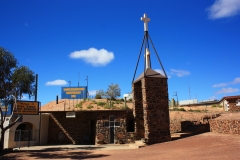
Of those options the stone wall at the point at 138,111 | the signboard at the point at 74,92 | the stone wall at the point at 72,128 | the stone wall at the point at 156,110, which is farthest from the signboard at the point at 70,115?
the signboard at the point at 74,92

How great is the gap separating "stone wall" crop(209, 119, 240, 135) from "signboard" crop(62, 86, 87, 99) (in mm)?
27077

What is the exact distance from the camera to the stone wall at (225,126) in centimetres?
1513

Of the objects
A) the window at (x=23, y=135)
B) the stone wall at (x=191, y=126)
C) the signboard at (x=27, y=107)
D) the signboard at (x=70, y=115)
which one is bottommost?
the window at (x=23, y=135)

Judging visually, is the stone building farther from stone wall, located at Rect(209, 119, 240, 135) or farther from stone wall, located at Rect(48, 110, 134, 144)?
stone wall, located at Rect(209, 119, 240, 135)


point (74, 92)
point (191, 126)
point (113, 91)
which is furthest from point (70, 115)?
point (113, 91)

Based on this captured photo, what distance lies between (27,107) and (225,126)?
59.0 feet

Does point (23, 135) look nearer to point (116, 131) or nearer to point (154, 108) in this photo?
point (116, 131)

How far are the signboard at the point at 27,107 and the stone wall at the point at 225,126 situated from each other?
16689 millimetres

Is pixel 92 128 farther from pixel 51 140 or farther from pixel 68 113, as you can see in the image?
pixel 51 140

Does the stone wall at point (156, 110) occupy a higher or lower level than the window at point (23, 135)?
higher

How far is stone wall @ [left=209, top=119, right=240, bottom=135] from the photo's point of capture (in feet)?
49.6

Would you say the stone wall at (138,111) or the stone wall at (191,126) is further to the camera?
the stone wall at (138,111)

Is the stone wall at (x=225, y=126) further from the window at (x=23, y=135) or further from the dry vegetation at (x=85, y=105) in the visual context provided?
the dry vegetation at (x=85, y=105)

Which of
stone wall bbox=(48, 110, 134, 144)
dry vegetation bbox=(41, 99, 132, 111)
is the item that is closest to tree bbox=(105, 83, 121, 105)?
dry vegetation bbox=(41, 99, 132, 111)
